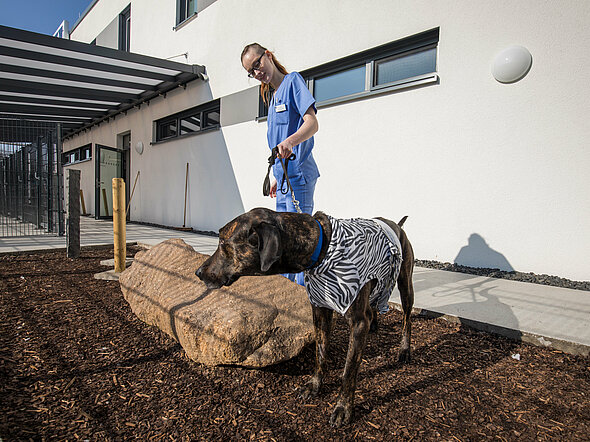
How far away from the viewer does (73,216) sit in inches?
210

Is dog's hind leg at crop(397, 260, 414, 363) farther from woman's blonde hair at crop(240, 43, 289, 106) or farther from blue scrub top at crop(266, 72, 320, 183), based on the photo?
woman's blonde hair at crop(240, 43, 289, 106)

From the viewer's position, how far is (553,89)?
4059 millimetres

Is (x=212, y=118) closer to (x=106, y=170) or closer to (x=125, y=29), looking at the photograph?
(x=106, y=170)

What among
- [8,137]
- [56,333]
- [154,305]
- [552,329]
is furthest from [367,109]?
[8,137]

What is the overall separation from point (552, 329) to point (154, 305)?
301 cm

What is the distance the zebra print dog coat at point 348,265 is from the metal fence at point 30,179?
25.9ft

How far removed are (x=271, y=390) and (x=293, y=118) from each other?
1821 mm

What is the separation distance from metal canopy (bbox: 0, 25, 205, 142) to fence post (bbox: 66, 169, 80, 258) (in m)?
3.85

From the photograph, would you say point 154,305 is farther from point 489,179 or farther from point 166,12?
point 166,12

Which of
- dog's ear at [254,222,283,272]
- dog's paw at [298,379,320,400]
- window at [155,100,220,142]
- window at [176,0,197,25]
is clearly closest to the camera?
dog's ear at [254,222,283,272]

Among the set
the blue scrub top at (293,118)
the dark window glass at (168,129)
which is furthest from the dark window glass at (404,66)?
the dark window glass at (168,129)

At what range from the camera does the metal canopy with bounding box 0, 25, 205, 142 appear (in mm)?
7582

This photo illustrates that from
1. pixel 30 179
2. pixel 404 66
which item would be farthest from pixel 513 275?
pixel 30 179

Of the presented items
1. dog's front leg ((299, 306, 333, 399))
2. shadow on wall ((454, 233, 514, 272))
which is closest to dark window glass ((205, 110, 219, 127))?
shadow on wall ((454, 233, 514, 272))
